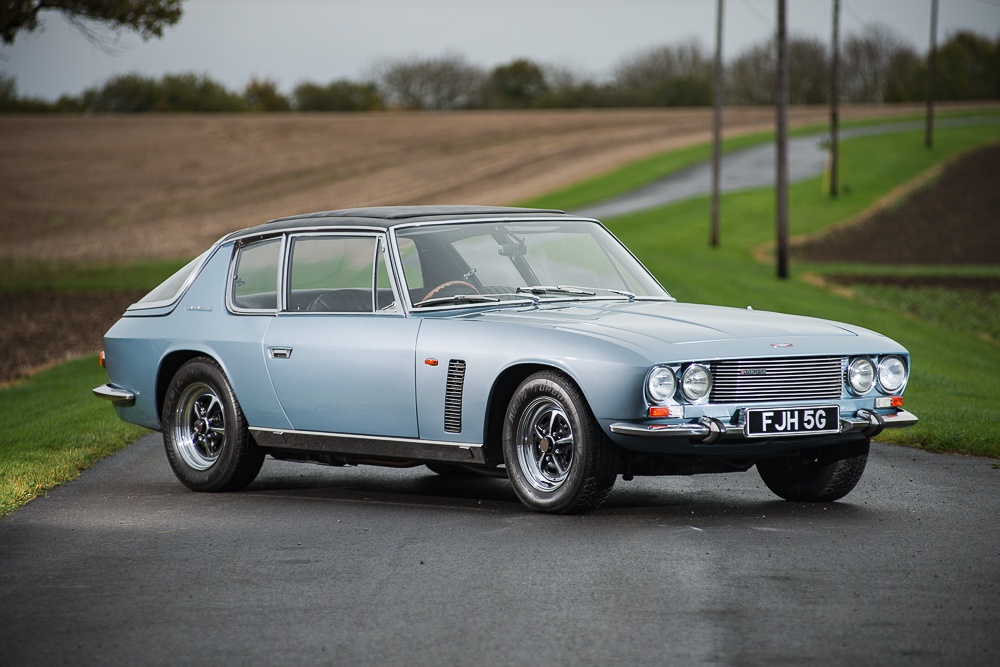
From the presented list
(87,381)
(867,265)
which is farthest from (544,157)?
(87,381)

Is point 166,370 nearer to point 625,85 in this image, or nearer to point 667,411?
point 667,411

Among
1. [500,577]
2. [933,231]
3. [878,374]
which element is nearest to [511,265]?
[878,374]

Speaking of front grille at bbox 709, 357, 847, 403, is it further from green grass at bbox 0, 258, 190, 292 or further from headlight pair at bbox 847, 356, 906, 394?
green grass at bbox 0, 258, 190, 292

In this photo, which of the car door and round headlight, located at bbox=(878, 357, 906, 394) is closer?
round headlight, located at bbox=(878, 357, 906, 394)

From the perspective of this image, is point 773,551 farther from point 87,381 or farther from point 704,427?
point 87,381

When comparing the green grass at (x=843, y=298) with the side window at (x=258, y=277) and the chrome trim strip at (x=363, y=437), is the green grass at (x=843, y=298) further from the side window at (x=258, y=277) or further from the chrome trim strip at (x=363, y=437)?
the side window at (x=258, y=277)

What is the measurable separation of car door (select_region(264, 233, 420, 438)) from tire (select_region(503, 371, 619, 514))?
69cm

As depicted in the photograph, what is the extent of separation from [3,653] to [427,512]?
9.85 feet

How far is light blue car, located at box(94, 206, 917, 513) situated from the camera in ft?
20.9

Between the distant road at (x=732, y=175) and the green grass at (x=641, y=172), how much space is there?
1.86 feet

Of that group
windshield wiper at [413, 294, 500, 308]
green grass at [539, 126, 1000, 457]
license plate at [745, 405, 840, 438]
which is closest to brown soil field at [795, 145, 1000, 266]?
green grass at [539, 126, 1000, 457]

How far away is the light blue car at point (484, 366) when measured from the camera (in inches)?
251

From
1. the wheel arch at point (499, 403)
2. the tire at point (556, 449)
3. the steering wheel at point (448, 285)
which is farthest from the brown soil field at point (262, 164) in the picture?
the tire at point (556, 449)

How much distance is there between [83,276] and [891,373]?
29571 millimetres
